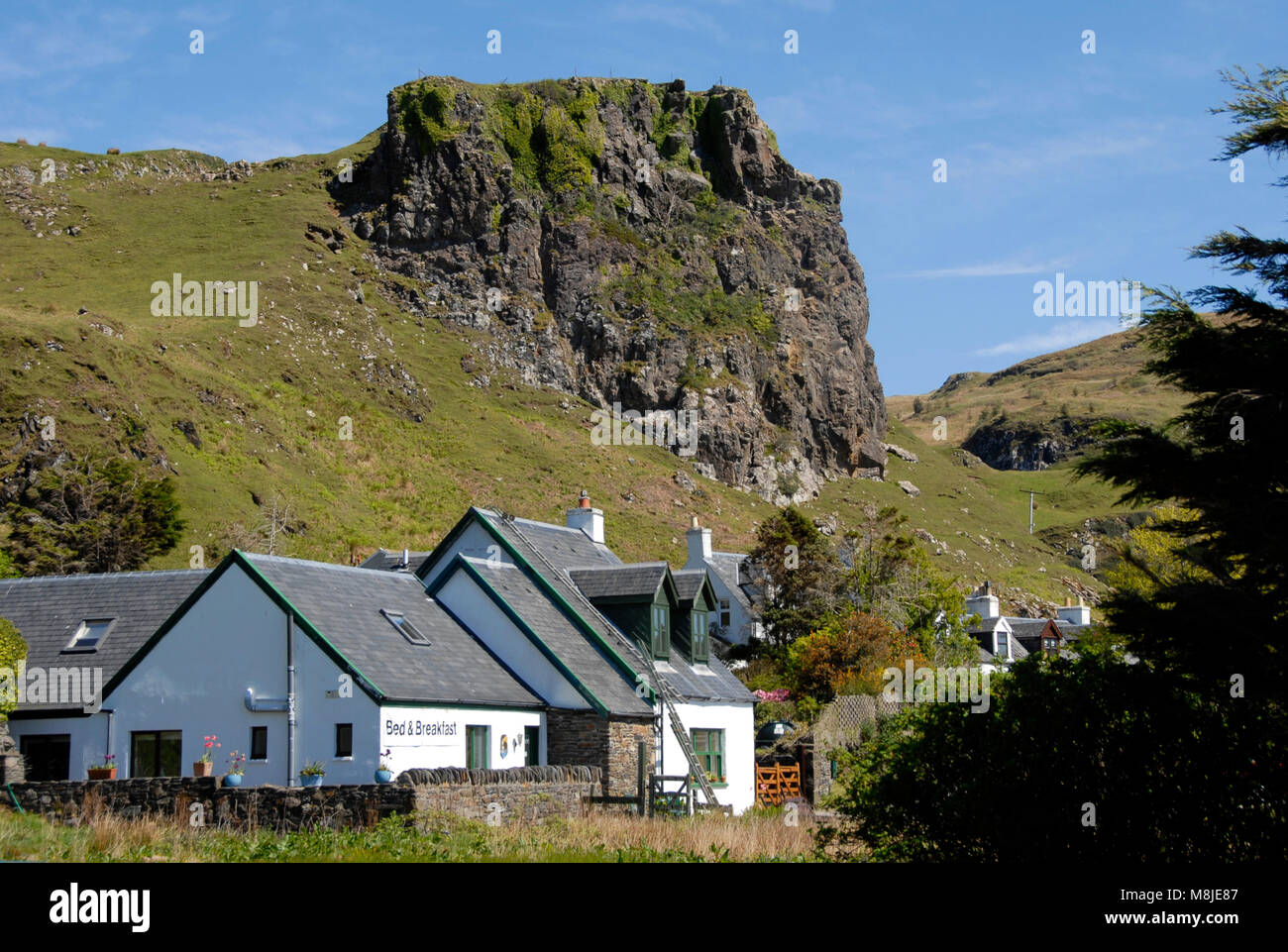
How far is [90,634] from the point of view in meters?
28.5

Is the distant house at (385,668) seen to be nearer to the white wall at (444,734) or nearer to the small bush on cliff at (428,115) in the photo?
the white wall at (444,734)

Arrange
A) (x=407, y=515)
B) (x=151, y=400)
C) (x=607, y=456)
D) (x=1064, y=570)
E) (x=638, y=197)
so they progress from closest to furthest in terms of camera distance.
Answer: (x=151, y=400) → (x=407, y=515) → (x=607, y=456) → (x=1064, y=570) → (x=638, y=197)

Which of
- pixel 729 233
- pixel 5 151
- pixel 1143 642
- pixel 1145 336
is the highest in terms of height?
pixel 5 151

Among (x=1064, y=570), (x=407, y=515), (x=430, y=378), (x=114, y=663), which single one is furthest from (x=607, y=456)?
(x=114, y=663)

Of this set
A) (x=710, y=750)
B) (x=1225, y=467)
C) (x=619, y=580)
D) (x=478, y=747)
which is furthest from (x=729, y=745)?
(x=1225, y=467)

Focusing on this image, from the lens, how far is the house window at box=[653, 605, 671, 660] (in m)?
31.3

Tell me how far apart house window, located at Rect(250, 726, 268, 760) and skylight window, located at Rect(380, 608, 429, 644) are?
367cm

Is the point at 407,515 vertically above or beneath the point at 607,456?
beneath

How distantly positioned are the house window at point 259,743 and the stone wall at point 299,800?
353 centimetres

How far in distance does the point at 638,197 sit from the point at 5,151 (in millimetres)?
66725
